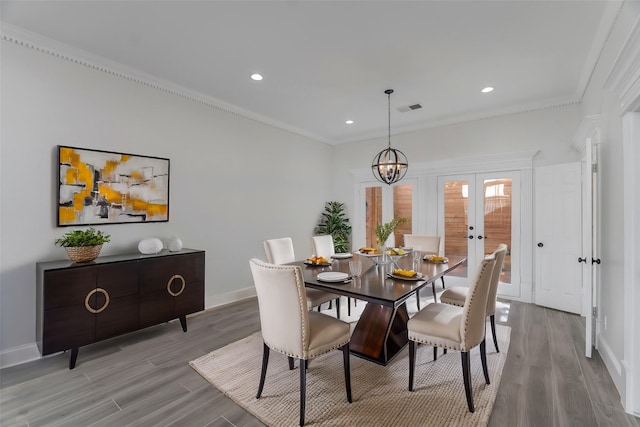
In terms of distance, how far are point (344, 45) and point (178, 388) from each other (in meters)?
3.37

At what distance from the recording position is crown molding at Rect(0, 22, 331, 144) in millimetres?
2627

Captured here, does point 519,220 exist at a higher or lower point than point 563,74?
lower

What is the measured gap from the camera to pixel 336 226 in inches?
241

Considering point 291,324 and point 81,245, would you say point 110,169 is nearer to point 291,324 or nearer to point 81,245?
point 81,245

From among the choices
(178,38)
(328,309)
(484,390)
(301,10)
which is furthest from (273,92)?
(484,390)

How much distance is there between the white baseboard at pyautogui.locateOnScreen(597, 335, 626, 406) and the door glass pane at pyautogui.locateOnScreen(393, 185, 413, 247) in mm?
3166

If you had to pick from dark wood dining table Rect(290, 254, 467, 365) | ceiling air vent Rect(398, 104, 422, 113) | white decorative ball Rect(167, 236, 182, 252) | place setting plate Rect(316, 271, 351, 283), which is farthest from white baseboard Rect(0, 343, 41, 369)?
ceiling air vent Rect(398, 104, 422, 113)

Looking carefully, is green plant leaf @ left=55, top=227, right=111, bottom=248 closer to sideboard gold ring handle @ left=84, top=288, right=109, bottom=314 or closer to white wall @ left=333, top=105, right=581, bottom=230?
sideboard gold ring handle @ left=84, top=288, right=109, bottom=314

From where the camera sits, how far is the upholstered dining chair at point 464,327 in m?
2.01

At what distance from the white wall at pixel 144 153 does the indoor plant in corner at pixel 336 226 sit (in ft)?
1.30

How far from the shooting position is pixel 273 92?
394 centimetres

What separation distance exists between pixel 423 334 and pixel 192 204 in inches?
128

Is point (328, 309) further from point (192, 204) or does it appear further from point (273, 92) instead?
point (273, 92)

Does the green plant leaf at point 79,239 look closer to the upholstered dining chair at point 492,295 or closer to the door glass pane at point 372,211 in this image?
the upholstered dining chair at point 492,295
